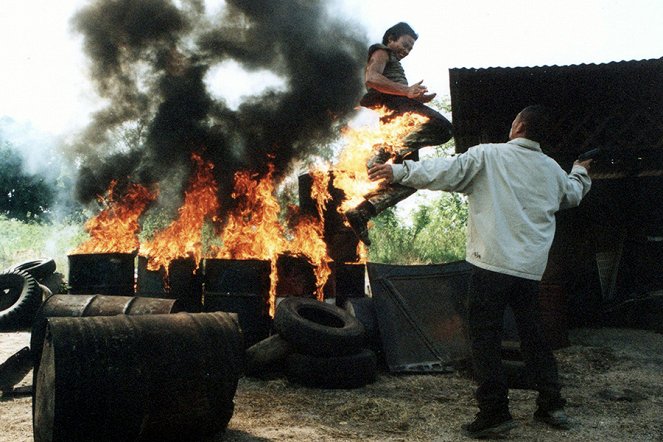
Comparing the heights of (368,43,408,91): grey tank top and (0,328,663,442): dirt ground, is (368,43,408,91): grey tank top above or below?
above

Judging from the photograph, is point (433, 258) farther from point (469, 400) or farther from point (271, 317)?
point (469, 400)

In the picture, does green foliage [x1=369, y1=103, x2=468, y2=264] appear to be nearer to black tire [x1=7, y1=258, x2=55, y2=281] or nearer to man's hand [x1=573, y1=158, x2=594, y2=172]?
black tire [x1=7, y1=258, x2=55, y2=281]

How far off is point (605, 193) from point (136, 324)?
1050cm

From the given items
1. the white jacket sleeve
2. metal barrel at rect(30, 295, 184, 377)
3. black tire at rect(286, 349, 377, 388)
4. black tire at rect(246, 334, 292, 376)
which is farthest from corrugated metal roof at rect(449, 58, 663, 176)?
metal barrel at rect(30, 295, 184, 377)

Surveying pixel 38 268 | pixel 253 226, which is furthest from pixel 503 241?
pixel 38 268

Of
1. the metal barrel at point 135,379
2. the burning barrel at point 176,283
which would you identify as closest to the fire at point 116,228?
the burning barrel at point 176,283

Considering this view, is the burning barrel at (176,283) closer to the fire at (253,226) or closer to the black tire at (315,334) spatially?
the fire at (253,226)

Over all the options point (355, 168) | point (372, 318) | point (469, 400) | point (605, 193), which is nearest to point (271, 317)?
point (372, 318)

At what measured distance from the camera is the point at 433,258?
89.0ft

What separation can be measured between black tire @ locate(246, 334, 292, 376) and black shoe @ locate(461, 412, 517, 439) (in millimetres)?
2683

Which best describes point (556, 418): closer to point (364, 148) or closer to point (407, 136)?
point (407, 136)

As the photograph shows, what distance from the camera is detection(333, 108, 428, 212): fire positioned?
664cm

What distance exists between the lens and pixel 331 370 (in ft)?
18.7

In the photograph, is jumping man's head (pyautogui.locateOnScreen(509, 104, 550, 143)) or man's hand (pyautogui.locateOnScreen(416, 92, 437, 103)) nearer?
jumping man's head (pyautogui.locateOnScreen(509, 104, 550, 143))
